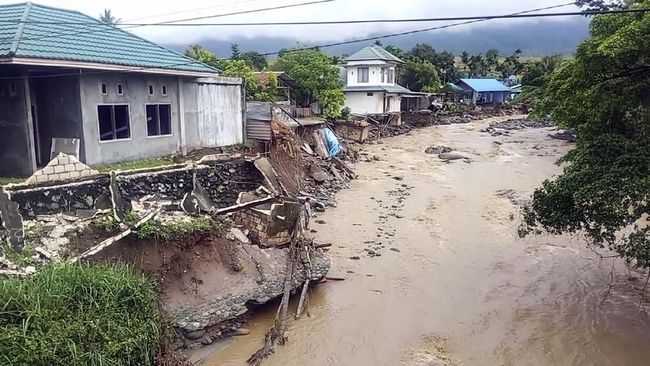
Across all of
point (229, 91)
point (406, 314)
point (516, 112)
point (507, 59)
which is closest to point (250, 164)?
point (229, 91)

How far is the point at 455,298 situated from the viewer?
1374 cm

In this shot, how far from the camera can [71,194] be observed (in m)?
12.9

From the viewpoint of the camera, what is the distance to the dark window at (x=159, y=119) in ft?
59.4

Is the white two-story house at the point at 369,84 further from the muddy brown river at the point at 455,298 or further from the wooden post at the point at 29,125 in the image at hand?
the wooden post at the point at 29,125

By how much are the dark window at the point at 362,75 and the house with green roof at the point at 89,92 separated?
95.5ft

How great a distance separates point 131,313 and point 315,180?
663 inches

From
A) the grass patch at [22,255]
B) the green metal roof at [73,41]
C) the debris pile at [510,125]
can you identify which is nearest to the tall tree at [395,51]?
the debris pile at [510,125]

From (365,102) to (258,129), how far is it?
25230 mm

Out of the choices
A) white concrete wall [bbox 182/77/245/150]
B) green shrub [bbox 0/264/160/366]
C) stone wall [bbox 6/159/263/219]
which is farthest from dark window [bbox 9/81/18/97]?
green shrub [bbox 0/264/160/366]

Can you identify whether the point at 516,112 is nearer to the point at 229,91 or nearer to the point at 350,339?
the point at 229,91

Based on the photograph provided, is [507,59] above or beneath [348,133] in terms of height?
above

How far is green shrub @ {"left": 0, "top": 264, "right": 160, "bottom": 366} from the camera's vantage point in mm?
6980

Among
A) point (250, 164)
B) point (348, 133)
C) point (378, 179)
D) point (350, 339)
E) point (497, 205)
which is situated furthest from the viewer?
point (348, 133)

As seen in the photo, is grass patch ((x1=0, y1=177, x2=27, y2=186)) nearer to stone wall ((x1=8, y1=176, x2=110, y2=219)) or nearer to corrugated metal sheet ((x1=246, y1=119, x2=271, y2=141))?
stone wall ((x1=8, y1=176, x2=110, y2=219))
